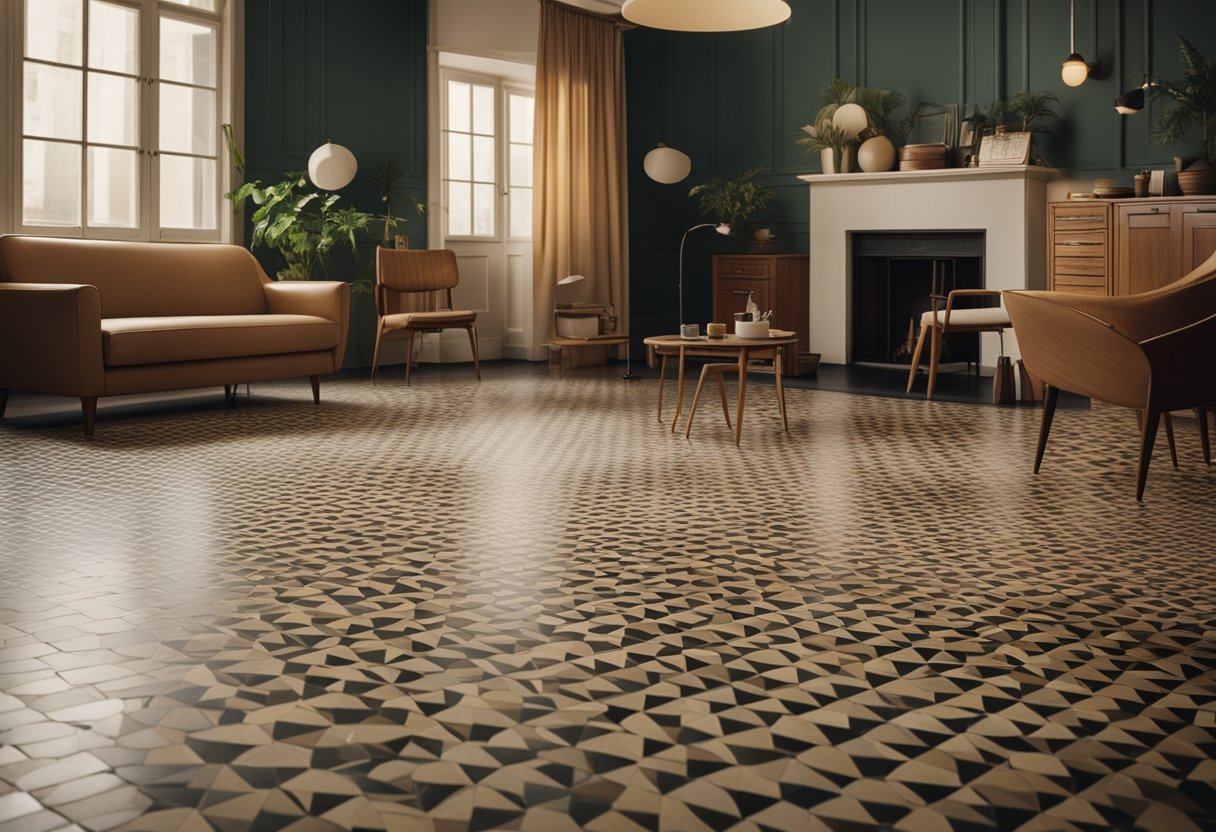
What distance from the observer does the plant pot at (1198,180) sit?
6.58m

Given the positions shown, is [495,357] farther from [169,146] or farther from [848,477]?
[848,477]

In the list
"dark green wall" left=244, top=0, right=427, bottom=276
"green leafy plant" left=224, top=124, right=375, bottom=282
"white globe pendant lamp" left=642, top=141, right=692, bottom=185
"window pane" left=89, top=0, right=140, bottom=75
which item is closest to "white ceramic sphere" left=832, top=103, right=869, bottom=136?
"white globe pendant lamp" left=642, top=141, right=692, bottom=185

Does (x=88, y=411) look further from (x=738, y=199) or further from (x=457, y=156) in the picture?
(x=738, y=199)

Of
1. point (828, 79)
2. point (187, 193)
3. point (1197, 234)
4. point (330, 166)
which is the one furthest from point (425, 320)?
point (1197, 234)

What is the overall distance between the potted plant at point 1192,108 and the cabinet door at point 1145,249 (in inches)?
13.1

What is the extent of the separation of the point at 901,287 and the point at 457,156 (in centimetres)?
352

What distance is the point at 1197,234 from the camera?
20.9ft

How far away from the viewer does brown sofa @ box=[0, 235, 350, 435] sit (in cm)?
522

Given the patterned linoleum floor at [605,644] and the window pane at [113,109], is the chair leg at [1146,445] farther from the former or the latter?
the window pane at [113,109]

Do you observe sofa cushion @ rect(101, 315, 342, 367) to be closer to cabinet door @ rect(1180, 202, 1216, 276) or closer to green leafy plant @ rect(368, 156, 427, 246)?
green leafy plant @ rect(368, 156, 427, 246)

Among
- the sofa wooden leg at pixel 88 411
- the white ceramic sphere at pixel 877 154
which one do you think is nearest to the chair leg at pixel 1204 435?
the white ceramic sphere at pixel 877 154

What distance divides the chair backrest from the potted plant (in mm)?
4603

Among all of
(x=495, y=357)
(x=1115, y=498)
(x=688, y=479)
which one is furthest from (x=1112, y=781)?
(x=495, y=357)

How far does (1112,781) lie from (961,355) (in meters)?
7.04
